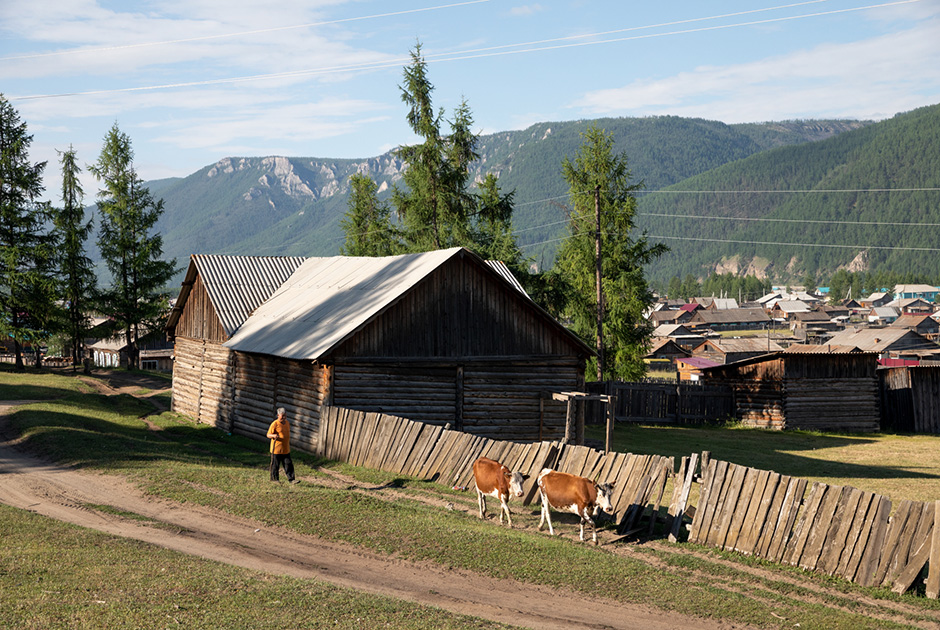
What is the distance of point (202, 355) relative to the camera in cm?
3372

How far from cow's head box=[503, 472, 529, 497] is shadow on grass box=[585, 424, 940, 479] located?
42.0ft

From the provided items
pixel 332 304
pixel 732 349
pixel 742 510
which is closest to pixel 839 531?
pixel 742 510

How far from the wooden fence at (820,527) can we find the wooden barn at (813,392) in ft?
88.3

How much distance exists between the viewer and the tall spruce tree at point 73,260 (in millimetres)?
52125

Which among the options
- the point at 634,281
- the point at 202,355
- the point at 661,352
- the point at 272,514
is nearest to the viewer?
the point at 272,514

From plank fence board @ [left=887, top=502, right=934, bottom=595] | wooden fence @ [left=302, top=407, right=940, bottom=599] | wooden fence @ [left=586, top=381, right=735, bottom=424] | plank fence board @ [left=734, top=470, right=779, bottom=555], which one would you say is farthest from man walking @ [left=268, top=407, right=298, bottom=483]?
wooden fence @ [left=586, top=381, right=735, bottom=424]

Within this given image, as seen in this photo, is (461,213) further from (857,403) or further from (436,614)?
(436,614)

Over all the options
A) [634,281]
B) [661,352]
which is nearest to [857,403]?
[634,281]

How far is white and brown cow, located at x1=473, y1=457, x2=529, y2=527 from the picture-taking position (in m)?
15.8

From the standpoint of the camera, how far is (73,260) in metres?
53.0

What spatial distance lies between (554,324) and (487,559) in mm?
14274

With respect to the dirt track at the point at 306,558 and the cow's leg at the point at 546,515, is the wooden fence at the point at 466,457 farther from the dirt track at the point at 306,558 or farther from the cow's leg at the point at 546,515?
the dirt track at the point at 306,558

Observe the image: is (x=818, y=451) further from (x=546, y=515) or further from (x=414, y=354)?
(x=546, y=515)

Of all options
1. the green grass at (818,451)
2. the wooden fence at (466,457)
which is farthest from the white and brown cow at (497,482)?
the green grass at (818,451)
